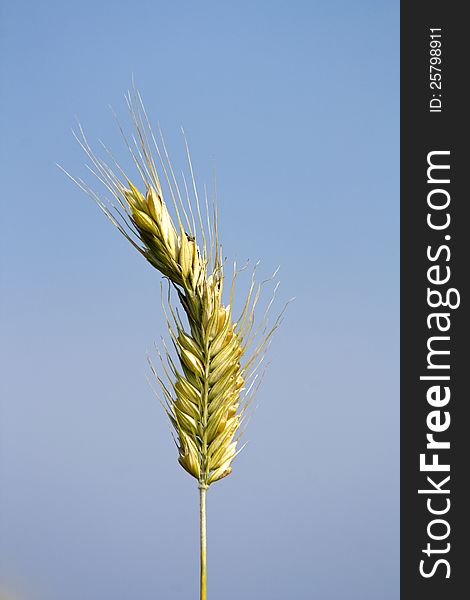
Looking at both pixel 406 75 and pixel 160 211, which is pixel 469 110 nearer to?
pixel 406 75

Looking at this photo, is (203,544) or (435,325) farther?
(435,325)

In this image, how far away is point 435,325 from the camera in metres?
2.70

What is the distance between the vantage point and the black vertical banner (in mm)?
2631

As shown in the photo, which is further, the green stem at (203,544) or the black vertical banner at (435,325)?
the black vertical banner at (435,325)

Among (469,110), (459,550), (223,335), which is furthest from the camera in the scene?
(469,110)

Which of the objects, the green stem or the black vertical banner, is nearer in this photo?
the green stem

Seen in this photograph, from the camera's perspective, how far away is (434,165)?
110 inches

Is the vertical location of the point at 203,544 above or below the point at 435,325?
below

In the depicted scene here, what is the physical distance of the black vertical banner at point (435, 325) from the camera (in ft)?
8.63

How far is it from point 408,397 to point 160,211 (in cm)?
110

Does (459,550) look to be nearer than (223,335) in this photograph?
No

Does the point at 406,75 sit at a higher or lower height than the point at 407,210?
higher

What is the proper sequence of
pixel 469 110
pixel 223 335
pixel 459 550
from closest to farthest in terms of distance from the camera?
pixel 223 335 < pixel 459 550 < pixel 469 110

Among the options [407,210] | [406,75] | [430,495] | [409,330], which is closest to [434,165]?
[407,210]
